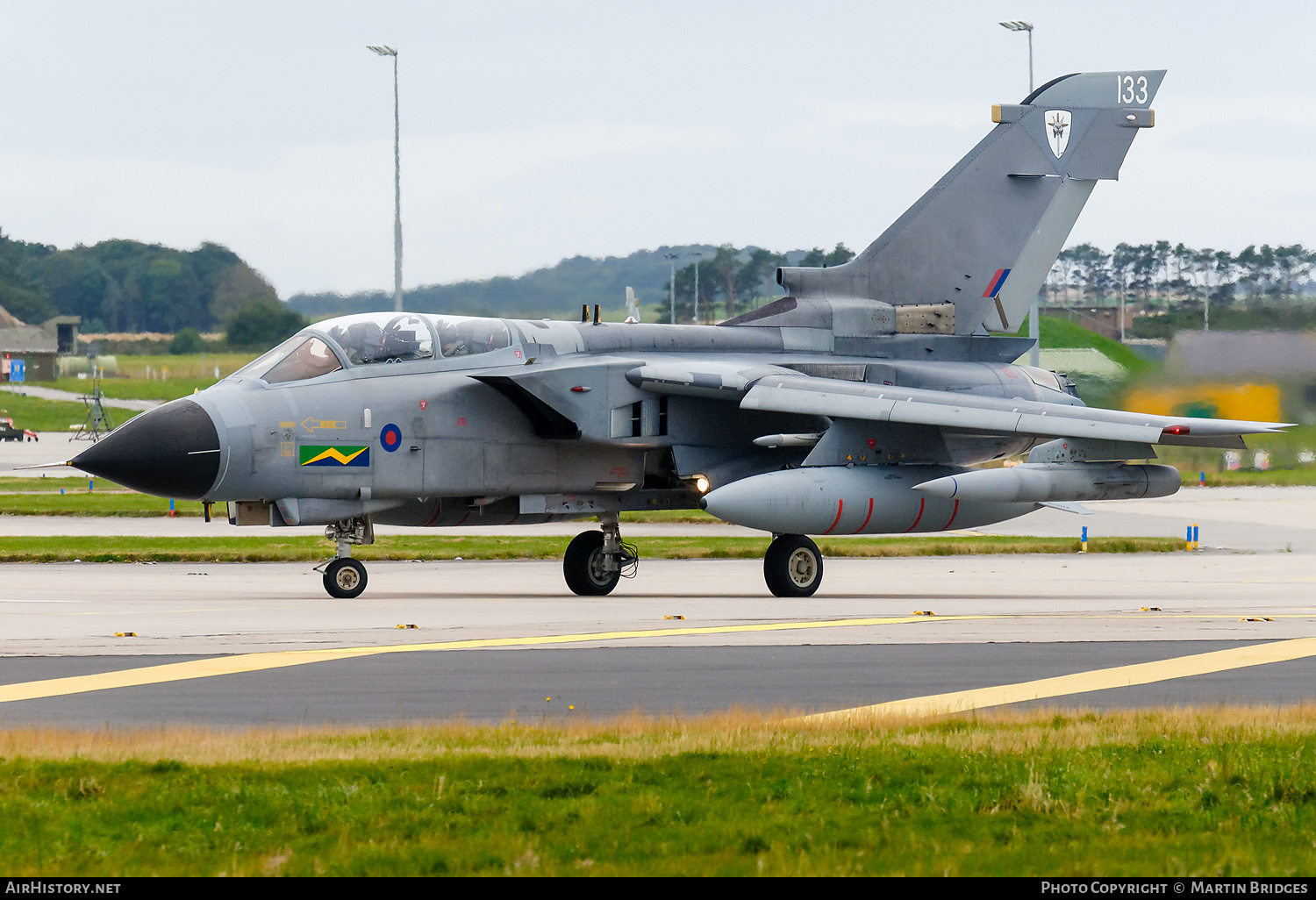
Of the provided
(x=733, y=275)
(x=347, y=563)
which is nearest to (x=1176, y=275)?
(x=733, y=275)

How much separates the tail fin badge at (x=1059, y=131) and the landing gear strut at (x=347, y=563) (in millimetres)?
11347

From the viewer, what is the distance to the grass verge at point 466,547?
2412 cm

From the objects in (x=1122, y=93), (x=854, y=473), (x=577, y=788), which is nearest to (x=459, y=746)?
(x=577, y=788)

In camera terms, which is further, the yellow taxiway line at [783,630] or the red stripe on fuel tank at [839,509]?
the red stripe on fuel tank at [839,509]

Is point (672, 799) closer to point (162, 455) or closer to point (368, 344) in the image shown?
point (162, 455)

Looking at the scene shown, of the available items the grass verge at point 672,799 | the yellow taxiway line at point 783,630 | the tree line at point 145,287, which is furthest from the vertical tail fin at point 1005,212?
the tree line at point 145,287

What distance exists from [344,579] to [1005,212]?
423 inches

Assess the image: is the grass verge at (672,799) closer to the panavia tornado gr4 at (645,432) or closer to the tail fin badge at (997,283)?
the panavia tornado gr4 at (645,432)

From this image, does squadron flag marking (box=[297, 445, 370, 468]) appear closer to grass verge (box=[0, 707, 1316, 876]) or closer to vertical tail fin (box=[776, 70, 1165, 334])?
vertical tail fin (box=[776, 70, 1165, 334])

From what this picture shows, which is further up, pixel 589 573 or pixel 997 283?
pixel 997 283

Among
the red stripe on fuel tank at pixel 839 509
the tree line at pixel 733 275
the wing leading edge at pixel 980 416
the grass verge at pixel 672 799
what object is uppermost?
the tree line at pixel 733 275

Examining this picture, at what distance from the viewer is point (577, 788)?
6969 millimetres

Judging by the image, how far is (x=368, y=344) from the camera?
55.9 ft

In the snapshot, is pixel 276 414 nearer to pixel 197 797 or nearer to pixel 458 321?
pixel 458 321
